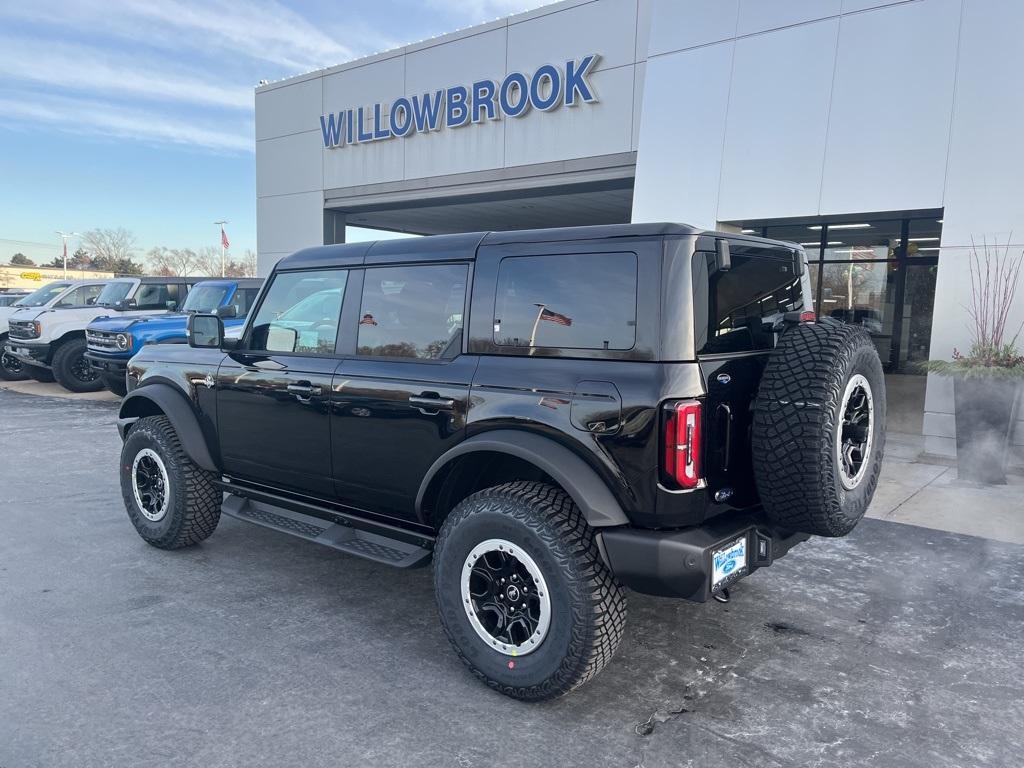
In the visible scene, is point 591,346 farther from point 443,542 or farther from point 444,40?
point 444,40

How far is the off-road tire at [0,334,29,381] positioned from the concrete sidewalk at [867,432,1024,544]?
604 inches

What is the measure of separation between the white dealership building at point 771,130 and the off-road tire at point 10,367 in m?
7.86

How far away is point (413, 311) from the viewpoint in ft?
12.4

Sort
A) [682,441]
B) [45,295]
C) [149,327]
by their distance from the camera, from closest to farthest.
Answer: [682,441] < [149,327] < [45,295]

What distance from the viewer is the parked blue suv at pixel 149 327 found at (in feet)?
36.4

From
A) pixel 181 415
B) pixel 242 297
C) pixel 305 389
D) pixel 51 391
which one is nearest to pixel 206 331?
pixel 181 415

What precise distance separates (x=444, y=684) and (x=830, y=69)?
8.70 m

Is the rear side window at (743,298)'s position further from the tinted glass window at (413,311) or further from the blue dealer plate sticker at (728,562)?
the tinted glass window at (413,311)

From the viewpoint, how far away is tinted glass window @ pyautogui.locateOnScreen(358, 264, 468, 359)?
3.59 metres

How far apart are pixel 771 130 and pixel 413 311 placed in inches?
295

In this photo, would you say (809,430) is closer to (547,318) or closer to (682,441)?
(682,441)

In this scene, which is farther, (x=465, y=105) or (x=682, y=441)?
(x=465, y=105)

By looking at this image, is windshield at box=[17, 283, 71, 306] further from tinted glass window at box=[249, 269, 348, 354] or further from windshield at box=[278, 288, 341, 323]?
windshield at box=[278, 288, 341, 323]

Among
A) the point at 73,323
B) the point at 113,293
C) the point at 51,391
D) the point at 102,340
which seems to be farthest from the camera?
the point at 113,293
